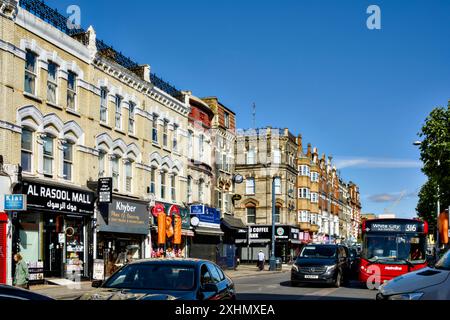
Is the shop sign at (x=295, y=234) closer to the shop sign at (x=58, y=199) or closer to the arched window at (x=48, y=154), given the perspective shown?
the shop sign at (x=58, y=199)

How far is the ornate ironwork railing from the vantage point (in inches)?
1024

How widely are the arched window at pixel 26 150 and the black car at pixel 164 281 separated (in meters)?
15.7

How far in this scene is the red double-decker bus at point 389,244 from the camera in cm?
2350

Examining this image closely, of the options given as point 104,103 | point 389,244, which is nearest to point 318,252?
point 389,244

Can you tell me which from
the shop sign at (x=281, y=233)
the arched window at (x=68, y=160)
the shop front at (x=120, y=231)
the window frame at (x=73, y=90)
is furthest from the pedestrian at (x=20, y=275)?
the shop sign at (x=281, y=233)

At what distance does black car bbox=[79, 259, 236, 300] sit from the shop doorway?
54.3 ft

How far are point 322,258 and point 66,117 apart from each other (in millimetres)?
12967

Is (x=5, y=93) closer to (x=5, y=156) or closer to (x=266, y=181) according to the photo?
(x=5, y=156)

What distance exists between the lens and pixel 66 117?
2753 cm

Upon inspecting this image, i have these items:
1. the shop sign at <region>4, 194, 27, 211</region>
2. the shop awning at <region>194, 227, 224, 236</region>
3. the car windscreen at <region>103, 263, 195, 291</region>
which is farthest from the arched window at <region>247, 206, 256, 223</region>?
the car windscreen at <region>103, 263, 195, 291</region>

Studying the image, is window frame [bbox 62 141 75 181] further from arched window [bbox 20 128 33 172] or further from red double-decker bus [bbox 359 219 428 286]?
red double-decker bus [bbox 359 219 428 286]

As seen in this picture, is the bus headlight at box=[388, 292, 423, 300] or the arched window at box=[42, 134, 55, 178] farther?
the arched window at box=[42, 134, 55, 178]
